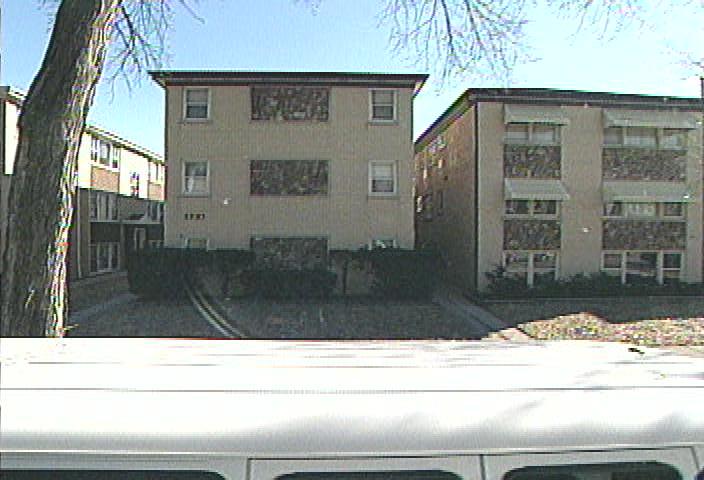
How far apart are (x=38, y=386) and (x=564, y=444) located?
1627mm

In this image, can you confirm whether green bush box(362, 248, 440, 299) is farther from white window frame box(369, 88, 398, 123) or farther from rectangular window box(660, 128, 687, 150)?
rectangular window box(660, 128, 687, 150)

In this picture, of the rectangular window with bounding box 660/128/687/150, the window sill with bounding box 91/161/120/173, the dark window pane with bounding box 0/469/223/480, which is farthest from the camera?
the window sill with bounding box 91/161/120/173

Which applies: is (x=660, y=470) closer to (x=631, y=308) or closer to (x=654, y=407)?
(x=654, y=407)

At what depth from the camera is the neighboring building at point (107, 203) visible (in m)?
24.5

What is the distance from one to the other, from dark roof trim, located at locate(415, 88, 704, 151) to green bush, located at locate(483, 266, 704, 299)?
6.19 meters

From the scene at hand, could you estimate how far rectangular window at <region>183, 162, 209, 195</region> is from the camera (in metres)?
20.3

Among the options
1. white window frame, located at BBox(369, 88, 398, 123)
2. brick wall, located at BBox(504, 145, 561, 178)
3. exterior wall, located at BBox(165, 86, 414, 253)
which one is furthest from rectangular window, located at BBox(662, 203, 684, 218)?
white window frame, located at BBox(369, 88, 398, 123)

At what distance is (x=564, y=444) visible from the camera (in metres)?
1.71

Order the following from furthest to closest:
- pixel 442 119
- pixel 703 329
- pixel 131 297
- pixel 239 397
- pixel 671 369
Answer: pixel 442 119
pixel 131 297
pixel 703 329
pixel 671 369
pixel 239 397

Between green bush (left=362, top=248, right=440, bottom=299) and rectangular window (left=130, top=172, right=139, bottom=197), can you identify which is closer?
green bush (left=362, top=248, right=440, bottom=299)

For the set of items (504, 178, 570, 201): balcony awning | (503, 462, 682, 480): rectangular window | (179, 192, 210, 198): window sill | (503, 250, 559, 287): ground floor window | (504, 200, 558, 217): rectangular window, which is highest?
(504, 178, 570, 201): balcony awning

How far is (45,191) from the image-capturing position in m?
4.99

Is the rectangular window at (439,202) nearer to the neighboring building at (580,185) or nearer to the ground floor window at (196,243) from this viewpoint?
the neighboring building at (580,185)

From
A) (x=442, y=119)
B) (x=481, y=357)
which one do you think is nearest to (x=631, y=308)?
(x=442, y=119)
